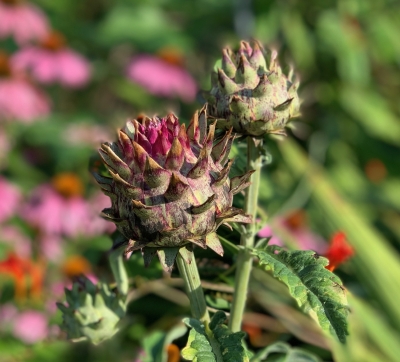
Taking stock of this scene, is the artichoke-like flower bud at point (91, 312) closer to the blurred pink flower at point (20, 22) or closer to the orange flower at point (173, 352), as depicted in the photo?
the orange flower at point (173, 352)

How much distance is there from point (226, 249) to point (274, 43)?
1.78 meters

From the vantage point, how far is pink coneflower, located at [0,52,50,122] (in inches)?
86.7

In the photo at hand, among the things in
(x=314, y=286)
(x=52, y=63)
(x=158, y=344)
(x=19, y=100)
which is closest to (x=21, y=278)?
(x=158, y=344)

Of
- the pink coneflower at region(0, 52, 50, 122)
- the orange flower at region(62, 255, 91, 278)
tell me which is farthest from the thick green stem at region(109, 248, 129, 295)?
the pink coneflower at region(0, 52, 50, 122)

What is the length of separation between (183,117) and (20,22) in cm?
113

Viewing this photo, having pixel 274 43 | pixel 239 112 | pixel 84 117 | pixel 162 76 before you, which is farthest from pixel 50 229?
pixel 239 112

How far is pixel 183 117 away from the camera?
5.21 feet

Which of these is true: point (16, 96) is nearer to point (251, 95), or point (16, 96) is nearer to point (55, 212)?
point (55, 212)

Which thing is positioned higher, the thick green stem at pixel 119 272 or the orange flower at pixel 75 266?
the orange flower at pixel 75 266

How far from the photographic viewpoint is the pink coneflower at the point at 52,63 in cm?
233

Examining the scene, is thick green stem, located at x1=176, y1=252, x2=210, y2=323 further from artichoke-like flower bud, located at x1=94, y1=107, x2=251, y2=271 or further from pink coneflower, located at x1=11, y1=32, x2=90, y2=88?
pink coneflower, located at x1=11, y1=32, x2=90, y2=88

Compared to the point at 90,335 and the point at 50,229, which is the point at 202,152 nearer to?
the point at 90,335

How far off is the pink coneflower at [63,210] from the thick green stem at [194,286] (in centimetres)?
112

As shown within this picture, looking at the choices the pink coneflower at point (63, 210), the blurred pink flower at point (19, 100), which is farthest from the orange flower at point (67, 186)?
the blurred pink flower at point (19, 100)
